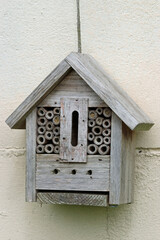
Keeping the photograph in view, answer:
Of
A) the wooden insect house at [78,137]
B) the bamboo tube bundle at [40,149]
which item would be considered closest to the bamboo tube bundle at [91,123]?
the wooden insect house at [78,137]

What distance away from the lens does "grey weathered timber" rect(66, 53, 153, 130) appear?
6.92 feet

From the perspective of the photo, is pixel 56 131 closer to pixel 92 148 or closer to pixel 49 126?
pixel 49 126

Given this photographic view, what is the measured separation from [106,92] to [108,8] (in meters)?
0.49

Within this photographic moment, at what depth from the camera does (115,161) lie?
2.15 metres

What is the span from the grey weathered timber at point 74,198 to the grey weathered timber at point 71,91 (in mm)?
336

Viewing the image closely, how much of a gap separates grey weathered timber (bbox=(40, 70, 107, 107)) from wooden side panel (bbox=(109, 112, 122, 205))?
12 centimetres

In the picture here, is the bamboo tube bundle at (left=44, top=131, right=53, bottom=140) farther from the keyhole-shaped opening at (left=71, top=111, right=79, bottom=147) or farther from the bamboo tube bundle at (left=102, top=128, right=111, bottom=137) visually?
the bamboo tube bundle at (left=102, top=128, right=111, bottom=137)

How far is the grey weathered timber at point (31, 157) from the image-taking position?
2.22 m

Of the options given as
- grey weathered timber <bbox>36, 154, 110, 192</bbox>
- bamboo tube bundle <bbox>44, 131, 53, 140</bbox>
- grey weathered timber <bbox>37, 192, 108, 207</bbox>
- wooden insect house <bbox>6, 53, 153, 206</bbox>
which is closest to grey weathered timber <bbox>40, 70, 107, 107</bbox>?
wooden insect house <bbox>6, 53, 153, 206</bbox>

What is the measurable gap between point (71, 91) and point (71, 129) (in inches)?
5.7

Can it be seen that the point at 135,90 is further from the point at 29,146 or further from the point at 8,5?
the point at 8,5

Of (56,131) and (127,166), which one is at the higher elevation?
(56,131)

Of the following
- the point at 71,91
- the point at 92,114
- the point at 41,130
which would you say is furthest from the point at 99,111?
the point at 41,130

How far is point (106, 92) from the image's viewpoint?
7.04 ft
